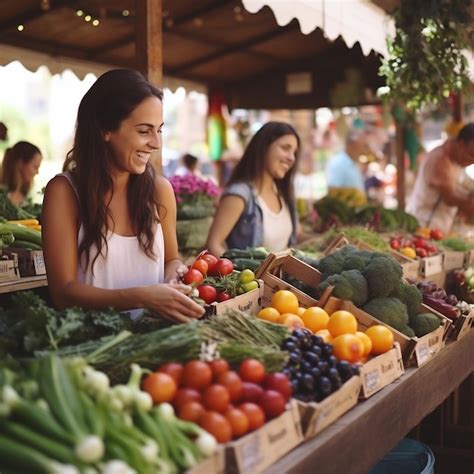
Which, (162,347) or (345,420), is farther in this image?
(345,420)

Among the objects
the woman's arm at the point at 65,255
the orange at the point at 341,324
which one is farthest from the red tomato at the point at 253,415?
the orange at the point at 341,324

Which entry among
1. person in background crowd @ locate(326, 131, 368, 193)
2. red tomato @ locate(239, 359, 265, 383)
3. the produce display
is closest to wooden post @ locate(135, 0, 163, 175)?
the produce display

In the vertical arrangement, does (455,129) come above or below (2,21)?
below

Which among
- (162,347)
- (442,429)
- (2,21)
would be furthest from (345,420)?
(2,21)

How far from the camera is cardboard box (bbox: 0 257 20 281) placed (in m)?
4.43

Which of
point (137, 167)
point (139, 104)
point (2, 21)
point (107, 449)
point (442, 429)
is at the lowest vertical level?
point (442, 429)

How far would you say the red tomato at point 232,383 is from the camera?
198 centimetres

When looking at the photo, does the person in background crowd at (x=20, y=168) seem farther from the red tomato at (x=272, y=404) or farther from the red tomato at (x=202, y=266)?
the red tomato at (x=272, y=404)

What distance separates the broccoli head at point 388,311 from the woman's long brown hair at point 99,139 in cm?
113

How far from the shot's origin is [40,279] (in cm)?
458

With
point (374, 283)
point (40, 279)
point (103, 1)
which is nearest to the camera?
point (374, 283)

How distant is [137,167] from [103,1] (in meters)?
4.40

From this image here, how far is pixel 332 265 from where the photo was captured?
3.33 m

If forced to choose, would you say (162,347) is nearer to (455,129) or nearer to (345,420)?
(345,420)
